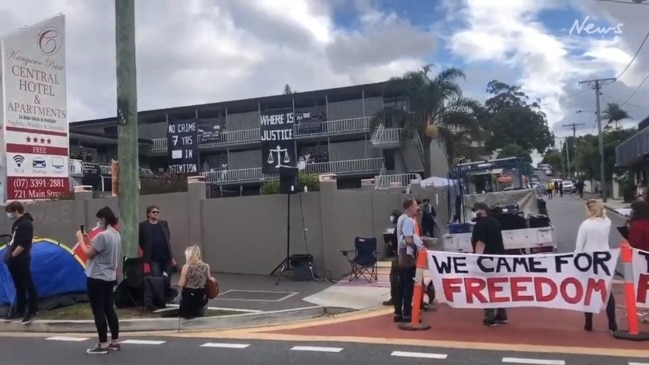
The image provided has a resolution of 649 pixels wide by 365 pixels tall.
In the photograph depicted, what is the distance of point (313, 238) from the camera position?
48.8 feet

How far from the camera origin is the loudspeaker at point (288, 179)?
47.3ft

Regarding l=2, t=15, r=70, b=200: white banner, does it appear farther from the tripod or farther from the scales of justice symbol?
the tripod

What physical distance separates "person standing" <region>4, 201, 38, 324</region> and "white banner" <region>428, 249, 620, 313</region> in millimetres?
6052

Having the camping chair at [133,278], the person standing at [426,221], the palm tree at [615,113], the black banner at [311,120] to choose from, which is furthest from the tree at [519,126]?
the camping chair at [133,278]

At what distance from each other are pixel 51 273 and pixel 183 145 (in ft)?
98.1

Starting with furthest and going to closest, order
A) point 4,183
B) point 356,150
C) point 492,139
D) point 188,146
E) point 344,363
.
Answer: point 492,139
point 356,150
point 188,146
point 4,183
point 344,363

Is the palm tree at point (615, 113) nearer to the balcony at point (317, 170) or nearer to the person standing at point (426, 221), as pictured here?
the balcony at point (317, 170)

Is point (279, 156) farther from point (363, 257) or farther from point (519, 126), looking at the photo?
point (519, 126)

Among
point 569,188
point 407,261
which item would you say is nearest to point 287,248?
point 407,261

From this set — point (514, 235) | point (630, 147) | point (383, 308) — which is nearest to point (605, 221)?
point (383, 308)

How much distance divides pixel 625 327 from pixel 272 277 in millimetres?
8015

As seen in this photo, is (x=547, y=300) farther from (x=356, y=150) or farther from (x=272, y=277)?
(x=356, y=150)

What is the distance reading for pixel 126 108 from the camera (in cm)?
1137

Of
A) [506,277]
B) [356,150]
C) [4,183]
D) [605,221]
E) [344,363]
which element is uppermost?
[356,150]
